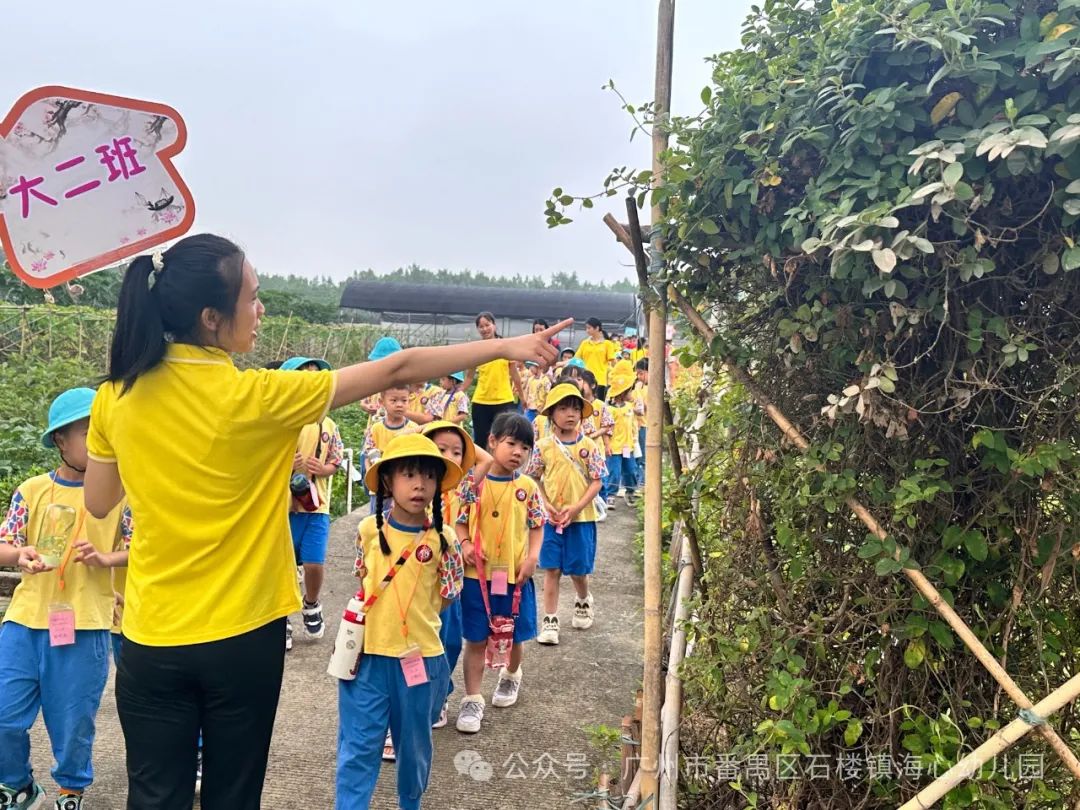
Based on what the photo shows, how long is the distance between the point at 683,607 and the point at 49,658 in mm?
2145

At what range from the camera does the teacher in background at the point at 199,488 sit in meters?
1.77

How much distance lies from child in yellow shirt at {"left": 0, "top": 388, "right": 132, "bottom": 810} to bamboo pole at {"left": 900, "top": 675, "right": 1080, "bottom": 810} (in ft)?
8.42

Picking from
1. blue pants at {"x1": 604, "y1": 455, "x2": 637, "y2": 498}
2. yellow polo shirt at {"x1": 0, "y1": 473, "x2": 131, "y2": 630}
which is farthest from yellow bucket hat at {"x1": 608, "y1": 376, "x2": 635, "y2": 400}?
yellow polo shirt at {"x1": 0, "y1": 473, "x2": 131, "y2": 630}

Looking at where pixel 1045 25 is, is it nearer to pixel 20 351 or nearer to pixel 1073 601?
pixel 1073 601

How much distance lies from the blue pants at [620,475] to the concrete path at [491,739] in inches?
138

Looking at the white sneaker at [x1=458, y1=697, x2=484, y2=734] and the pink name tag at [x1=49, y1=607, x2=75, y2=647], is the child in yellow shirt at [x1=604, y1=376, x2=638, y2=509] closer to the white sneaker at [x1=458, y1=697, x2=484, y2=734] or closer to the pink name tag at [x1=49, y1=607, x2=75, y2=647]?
the white sneaker at [x1=458, y1=697, x2=484, y2=734]

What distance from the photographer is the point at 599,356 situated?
9992 millimetres

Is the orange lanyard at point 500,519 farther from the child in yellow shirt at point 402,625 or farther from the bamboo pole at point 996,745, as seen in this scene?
the bamboo pole at point 996,745

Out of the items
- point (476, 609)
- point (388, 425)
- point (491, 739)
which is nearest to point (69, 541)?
point (476, 609)

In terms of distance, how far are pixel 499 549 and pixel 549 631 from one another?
127 cm

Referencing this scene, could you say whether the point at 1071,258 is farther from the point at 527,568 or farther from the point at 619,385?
the point at 619,385

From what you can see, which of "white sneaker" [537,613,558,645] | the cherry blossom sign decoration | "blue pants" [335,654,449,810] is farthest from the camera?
"white sneaker" [537,613,558,645]

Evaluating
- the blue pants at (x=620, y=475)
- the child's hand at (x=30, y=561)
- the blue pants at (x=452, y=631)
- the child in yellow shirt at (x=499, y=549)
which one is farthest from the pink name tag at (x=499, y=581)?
the blue pants at (x=620, y=475)

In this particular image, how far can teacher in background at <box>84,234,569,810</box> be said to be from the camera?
177 cm
